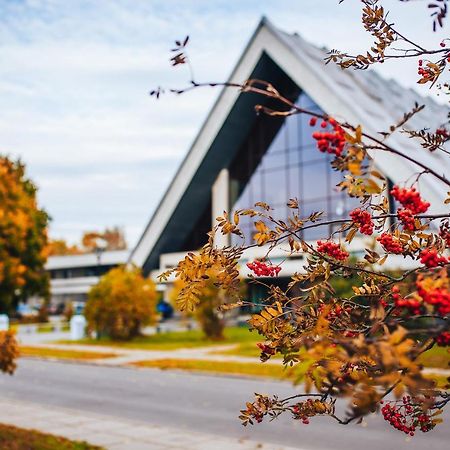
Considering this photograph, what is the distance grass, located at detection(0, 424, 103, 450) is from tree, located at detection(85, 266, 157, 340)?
19194 millimetres

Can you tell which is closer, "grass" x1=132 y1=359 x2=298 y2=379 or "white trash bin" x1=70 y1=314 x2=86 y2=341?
"grass" x1=132 y1=359 x2=298 y2=379

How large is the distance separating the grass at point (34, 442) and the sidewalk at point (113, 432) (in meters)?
0.38

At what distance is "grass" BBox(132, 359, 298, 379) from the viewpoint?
16.2 meters

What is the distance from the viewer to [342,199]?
3453 centimetres

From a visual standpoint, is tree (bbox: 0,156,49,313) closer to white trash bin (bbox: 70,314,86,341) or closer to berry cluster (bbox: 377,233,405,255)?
berry cluster (bbox: 377,233,405,255)

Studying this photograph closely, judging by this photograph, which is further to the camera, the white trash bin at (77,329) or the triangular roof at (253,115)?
the white trash bin at (77,329)

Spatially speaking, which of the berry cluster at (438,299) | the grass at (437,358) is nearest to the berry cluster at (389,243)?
the berry cluster at (438,299)

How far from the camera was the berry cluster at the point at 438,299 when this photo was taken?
186 centimetres

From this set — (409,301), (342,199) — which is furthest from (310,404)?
(342,199)

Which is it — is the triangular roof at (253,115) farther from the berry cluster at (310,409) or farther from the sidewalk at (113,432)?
the berry cluster at (310,409)

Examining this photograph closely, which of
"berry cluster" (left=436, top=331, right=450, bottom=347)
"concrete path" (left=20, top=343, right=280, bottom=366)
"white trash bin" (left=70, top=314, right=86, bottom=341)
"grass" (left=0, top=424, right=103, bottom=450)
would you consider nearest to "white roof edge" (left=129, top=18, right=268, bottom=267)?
"white trash bin" (left=70, top=314, right=86, bottom=341)

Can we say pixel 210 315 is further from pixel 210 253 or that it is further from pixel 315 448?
pixel 210 253

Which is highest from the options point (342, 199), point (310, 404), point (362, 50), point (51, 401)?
point (342, 199)

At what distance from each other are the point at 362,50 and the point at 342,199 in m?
31.5
